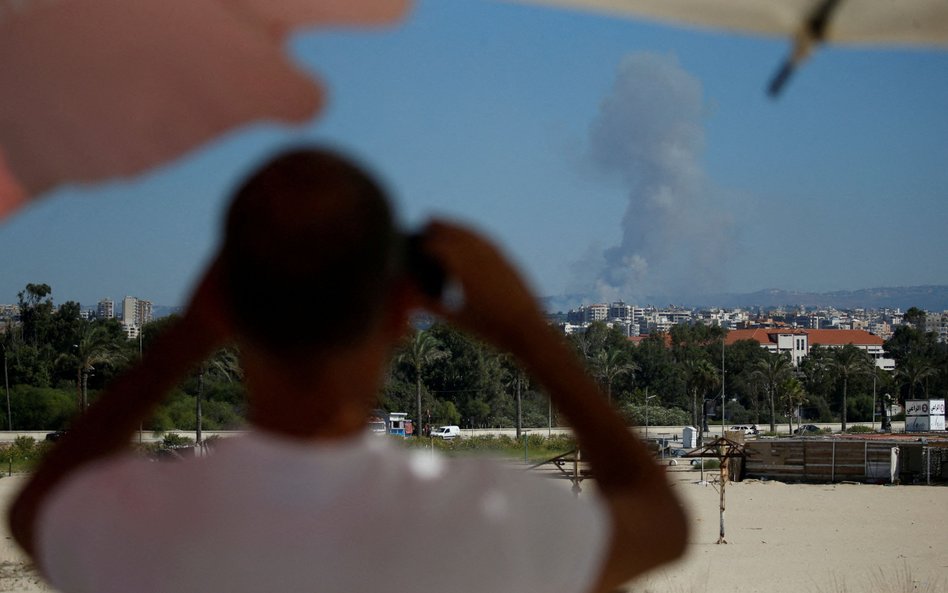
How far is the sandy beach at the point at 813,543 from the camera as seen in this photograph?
1395 centimetres

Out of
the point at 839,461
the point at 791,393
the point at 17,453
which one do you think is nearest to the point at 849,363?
the point at 791,393

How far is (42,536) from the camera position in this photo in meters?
0.69

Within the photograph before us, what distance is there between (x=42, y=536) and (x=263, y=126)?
0.60m

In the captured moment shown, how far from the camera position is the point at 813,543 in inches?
719

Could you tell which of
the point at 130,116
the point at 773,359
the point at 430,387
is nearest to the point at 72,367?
the point at 430,387

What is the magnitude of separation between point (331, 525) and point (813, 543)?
756 inches

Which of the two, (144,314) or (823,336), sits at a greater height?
(823,336)

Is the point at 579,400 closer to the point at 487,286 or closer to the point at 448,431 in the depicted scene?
the point at 487,286

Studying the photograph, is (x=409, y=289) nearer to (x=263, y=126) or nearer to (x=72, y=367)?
(x=263, y=126)

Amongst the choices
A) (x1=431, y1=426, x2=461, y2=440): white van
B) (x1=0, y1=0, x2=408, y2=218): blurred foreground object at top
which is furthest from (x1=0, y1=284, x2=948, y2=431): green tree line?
(x1=0, y1=0, x2=408, y2=218): blurred foreground object at top

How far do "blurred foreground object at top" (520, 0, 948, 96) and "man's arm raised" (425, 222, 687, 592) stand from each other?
1009 mm

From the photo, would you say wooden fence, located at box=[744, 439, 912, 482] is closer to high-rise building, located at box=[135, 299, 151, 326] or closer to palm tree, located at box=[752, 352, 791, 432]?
high-rise building, located at box=[135, 299, 151, 326]

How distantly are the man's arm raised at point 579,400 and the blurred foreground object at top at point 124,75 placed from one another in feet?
2.33

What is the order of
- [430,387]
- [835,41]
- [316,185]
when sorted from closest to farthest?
[316,185]
[835,41]
[430,387]
